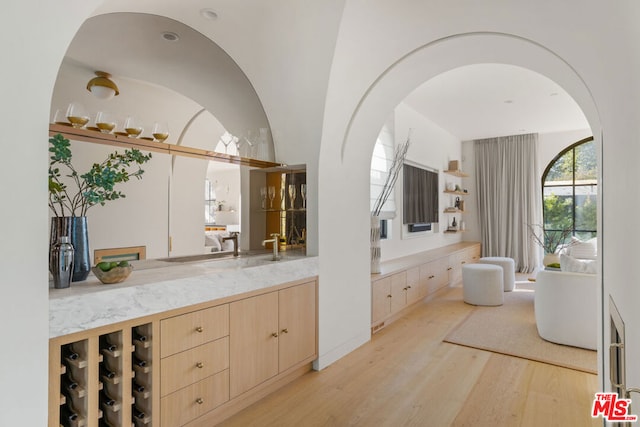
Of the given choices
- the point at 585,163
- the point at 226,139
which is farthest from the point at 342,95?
the point at 585,163

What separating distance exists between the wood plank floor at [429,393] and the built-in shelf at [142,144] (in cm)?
165

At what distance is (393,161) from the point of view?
515 centimetres

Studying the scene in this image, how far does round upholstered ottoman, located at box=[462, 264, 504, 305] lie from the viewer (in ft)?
15.6

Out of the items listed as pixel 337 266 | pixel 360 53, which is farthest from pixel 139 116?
pixel 337 266

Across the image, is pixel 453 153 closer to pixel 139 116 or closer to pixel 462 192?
pixel 462 192

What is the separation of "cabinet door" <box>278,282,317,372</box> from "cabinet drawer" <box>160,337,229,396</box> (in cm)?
51

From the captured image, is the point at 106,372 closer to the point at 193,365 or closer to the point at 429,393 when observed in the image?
the point at 193,365

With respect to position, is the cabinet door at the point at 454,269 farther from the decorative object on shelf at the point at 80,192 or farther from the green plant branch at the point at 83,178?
the decorative object on shelf at the point at 80,192

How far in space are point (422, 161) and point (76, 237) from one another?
5.33 meters

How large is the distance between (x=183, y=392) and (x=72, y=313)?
2.45ft

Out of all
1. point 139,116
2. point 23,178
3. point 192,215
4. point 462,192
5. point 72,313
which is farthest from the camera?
point 462,192

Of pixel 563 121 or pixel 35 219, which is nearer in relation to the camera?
pixel 35 219

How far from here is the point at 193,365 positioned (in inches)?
77.7

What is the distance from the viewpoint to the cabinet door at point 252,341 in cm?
221
